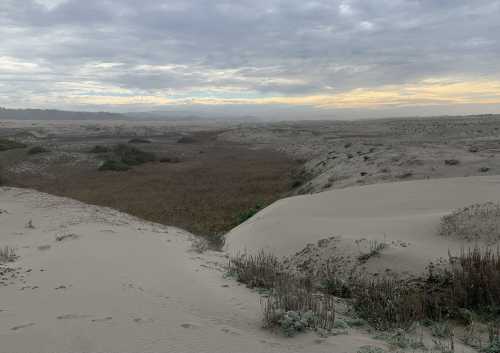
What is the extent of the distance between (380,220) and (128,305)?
6137 mm

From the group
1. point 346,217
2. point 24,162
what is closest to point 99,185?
point 24,162

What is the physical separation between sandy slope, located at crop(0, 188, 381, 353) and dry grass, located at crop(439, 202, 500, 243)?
3.70 m

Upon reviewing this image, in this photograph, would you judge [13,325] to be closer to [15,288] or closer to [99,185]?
[15,288]

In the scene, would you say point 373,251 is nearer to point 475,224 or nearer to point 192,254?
point 475,224

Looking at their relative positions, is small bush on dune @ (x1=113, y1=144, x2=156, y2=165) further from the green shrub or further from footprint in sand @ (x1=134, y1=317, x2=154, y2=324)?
footprint in sand @ (x1=134, y1=317, x2=154, y2=324)

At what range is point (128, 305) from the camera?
4176 millimetres

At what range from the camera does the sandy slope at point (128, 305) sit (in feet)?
10.8

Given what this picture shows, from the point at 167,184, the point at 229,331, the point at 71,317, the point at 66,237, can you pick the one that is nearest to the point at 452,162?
the point at 66,237

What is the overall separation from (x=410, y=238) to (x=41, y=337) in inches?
225

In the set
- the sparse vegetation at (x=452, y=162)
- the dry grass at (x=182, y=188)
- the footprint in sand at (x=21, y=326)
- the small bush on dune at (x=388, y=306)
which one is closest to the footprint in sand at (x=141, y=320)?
the footprint in sand at (x=21, y=326)

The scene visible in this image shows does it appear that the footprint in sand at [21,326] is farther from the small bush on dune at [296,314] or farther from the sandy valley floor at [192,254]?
the small bush on dune at [296,314]

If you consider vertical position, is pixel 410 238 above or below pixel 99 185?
above

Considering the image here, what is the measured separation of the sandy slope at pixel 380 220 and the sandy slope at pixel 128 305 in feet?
6.03

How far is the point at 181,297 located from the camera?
4566 millimetres
